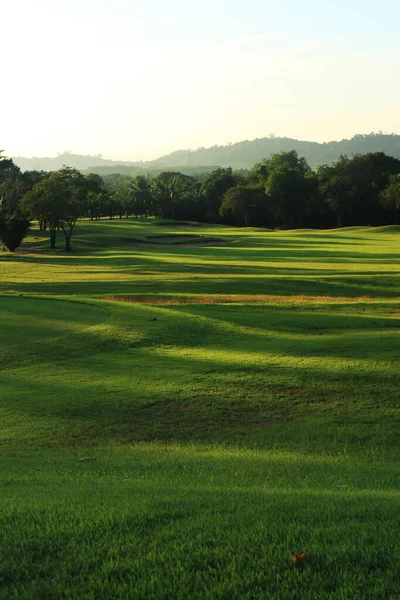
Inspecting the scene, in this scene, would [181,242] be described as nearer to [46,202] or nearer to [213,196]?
[46,202]

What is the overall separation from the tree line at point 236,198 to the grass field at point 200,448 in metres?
46.9

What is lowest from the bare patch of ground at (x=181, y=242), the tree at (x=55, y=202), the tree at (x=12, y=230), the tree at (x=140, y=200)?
the bare patch of ground at (x=181, y=242)

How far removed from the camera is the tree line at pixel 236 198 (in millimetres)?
74062

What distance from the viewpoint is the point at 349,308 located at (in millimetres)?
27781

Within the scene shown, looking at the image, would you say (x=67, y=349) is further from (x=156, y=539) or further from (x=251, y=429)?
(x=156, y=539)

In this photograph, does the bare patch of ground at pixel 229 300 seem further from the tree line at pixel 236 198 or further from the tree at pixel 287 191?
the tree at pixel 287 191

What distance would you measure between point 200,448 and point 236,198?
116m

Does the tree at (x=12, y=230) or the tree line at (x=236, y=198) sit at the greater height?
the tree line at (x=236, y=198)

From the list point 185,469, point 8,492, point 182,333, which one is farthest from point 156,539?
point 182,333

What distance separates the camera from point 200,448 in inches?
440

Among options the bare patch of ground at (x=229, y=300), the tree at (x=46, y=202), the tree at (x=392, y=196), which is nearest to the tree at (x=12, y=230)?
the tree at (x=46, y=202)

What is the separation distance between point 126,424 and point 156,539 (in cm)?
707

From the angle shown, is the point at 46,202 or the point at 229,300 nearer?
the point at 229,300

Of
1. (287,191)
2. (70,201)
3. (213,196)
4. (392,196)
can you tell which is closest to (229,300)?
(70,201)
